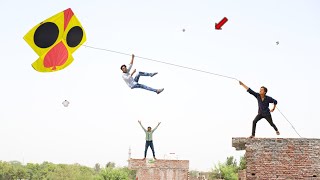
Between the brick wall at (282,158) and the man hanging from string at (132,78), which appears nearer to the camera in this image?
the brick wall at (282,158)

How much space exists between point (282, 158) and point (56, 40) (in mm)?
6380

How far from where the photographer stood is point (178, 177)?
23.1 m

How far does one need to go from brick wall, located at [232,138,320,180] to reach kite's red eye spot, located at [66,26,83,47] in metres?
5.03

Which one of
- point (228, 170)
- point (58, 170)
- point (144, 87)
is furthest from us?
point (58, 170)

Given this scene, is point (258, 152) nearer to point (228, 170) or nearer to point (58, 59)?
point (58, 59)

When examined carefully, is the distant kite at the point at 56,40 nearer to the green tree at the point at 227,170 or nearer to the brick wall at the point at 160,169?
the brick wall at the point at 160,169

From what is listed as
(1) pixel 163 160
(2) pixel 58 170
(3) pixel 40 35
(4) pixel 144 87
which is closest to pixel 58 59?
(3) pixel 40 35

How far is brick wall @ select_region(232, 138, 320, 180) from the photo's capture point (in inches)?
416

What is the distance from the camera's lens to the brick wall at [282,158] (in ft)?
34.7

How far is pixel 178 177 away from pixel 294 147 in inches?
515

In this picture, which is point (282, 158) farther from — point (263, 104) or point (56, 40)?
point (56, 40)

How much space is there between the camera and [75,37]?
11.3 meters

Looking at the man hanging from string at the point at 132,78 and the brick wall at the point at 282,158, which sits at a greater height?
the man hanging from string at the point at 132,78

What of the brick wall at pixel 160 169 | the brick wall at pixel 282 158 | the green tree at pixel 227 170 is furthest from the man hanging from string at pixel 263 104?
the green tree at pixel 227 170
